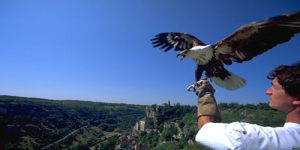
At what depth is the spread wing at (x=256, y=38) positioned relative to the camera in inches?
69.7

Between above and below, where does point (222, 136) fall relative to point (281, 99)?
below

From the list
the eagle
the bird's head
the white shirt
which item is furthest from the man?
the bird's head

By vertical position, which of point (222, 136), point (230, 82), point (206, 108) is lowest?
point (222, 136)

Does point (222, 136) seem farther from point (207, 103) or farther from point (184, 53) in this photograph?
point (184, 53)

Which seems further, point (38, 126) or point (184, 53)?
point (38, 126)

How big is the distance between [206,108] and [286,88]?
60 centimetres

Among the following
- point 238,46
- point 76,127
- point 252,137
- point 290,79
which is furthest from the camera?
point 76,127

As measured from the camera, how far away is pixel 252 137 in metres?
0.91

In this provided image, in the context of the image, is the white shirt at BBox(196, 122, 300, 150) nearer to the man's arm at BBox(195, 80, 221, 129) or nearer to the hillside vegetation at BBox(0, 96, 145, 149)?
the man's arm at BBox(195, 80, 221, 129)

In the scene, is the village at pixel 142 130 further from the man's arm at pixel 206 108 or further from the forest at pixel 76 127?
the man's arm at pixel 206 108

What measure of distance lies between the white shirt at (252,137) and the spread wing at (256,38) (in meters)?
1.33

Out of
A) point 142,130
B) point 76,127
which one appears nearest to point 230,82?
point 142,130

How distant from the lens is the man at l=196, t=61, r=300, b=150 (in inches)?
35.4

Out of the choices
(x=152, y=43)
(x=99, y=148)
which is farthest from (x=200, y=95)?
(x=99, y=148)
